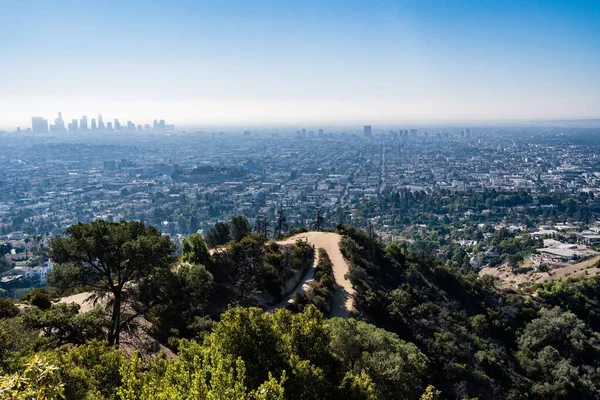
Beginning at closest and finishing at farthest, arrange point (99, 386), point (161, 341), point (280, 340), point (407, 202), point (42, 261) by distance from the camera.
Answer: point (99, 386)
point (280, 340)
point (161, 341)
point (42, 261)
point (407, 202)

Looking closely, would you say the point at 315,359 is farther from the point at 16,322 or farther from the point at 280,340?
the point at 16,322

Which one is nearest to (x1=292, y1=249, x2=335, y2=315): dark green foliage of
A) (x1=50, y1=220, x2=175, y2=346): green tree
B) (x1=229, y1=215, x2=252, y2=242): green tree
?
(x1=229, y1=215, x2=252, y2=242): green tree

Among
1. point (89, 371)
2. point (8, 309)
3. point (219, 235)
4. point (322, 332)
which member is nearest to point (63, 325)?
point (89, 371)

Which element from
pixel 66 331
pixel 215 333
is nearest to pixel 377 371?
pixel 215 333

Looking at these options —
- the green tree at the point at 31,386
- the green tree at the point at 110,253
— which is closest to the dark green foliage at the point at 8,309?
the green tree at the point at 110,253

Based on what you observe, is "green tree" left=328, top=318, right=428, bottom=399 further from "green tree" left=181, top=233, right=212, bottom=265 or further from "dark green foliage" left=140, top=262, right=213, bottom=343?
"green tree" left=181, top=233, right=212, bottom=265
